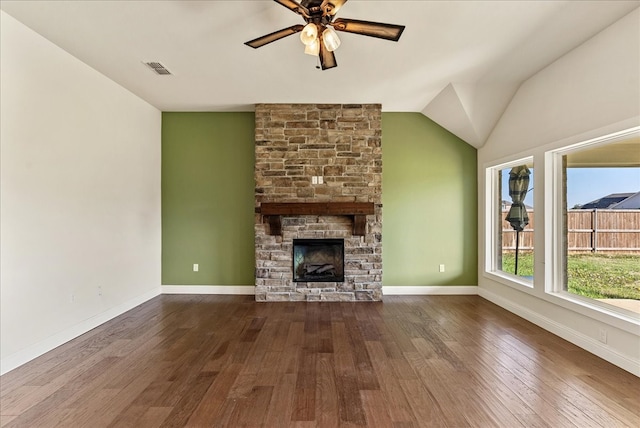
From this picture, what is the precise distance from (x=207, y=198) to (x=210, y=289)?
1.44 meters

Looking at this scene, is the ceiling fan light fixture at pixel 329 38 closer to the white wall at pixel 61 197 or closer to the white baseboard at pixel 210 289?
the white wall at pixel 61 197

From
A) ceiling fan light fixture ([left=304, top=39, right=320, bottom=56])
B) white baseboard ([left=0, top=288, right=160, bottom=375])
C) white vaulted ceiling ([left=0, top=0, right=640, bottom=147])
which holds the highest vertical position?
white vaulted ceiling ([left=0, top=0, right=640, bottom=147])

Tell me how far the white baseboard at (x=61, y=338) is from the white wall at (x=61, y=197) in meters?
0.01

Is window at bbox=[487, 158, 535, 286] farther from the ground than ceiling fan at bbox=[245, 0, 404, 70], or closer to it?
closer to it

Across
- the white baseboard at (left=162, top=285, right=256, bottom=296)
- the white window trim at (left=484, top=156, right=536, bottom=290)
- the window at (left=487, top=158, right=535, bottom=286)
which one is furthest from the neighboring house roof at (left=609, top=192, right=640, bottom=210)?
the white baseboard at (left=162, top=285, right=256, bottom=296)

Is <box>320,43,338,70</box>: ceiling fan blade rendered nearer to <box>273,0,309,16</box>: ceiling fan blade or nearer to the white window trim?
<box>273,0,309,16</box>: ceiling fan blade

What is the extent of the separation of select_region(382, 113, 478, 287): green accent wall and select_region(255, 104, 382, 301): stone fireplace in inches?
18.3

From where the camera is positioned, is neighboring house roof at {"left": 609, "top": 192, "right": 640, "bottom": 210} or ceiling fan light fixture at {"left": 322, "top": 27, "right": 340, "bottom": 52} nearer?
ceiling fan light fixture at {"left": 322, "top": 27, "right": 340, "bottom": 52}

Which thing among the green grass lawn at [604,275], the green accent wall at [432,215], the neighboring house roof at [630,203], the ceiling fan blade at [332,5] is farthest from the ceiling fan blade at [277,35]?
the green grass lawn at [604,275]

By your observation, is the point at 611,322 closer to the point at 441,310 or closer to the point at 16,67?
the point at 441,310

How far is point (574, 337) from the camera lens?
3.07 meters

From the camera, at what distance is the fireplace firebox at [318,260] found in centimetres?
469

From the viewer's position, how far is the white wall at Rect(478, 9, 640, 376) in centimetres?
257

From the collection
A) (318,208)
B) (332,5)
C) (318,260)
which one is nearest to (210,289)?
(318,260)
